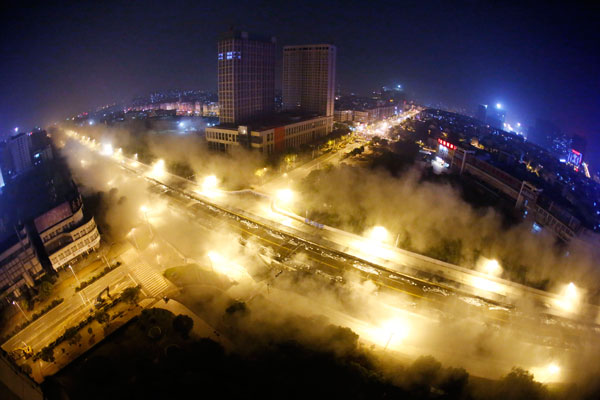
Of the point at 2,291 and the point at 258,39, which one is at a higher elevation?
the point at 258,39

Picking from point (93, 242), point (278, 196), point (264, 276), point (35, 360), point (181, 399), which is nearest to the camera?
A: point (181, 399)

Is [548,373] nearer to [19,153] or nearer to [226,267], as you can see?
[226,267]

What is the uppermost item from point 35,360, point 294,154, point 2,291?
point 294,154

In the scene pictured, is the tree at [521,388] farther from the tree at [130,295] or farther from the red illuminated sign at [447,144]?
the red illuminated sign at [447,144]

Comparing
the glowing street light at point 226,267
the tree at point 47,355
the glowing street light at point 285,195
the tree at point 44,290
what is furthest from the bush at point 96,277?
the glowing street light at point 285,195

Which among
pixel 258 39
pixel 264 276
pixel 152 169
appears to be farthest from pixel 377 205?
pixel 258 39

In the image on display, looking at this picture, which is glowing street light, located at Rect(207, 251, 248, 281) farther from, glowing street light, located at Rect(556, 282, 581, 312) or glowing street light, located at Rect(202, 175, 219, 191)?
glowing street light, located at Rect(556, 282, 581, 312)

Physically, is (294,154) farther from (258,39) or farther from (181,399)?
(181,399)
